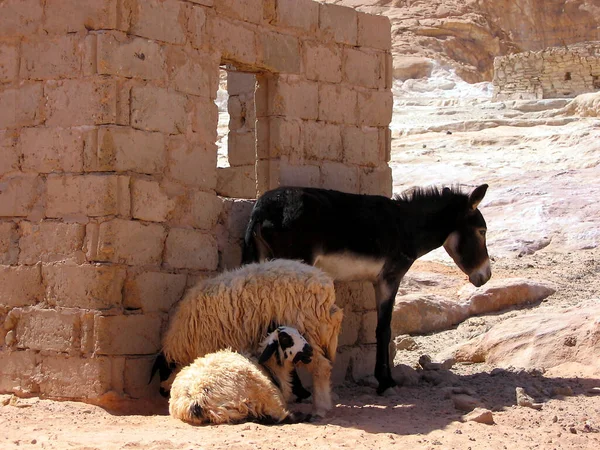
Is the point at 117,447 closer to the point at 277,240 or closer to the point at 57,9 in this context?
the point at 277,240

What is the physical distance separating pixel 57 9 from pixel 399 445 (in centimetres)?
409

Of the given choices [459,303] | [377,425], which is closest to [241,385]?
[377,425]

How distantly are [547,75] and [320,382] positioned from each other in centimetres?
2686

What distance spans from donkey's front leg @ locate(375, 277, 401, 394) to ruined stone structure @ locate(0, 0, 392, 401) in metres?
1.27

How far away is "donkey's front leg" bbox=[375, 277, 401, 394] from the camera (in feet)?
26.5

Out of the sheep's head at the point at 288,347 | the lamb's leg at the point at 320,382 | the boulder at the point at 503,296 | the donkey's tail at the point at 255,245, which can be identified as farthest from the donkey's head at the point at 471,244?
the boulder at the point at 503,296

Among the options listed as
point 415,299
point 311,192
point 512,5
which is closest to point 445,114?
point 415,299

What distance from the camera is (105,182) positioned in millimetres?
6965

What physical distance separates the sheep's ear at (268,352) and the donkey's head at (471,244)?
2.62 meters

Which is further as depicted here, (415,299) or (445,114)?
(445,114)

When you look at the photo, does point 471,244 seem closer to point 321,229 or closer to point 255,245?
point 321,229

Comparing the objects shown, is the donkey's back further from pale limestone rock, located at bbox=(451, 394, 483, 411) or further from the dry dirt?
pale limestone rock, located at bbox=(451, 394, 483, 411)

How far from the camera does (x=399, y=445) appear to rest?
5.95 meters

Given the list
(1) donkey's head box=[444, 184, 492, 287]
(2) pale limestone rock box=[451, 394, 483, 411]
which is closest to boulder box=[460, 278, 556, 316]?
(1) donkey's head box=[444, 184, 492, 287]
